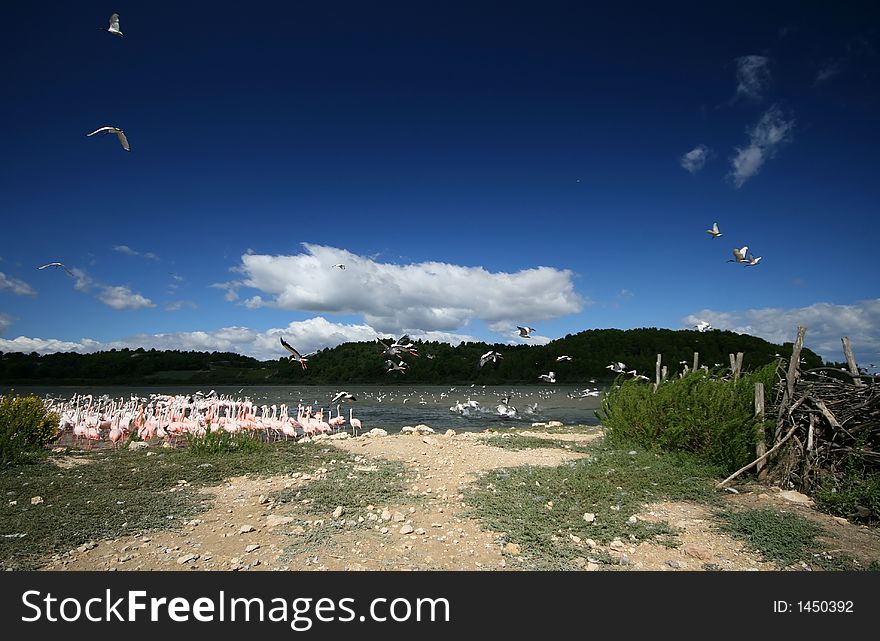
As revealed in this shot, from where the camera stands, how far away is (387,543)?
583 centimetres

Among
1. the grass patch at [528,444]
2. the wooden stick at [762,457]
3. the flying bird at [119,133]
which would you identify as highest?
the flying bird at [119,133]

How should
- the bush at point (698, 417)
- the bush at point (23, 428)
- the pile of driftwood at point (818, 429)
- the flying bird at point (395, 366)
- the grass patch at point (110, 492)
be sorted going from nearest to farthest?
the grass patch at point (110, 492)
the pile of driftwood at point (818, 429)
the bush at point (698, 417)
the bush at point (23, 428)
the flying bird at point (395, 366)

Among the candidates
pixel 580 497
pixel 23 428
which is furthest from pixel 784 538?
pixel 23 428

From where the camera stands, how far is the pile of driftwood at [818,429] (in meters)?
7.82

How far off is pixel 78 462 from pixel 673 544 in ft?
42.9

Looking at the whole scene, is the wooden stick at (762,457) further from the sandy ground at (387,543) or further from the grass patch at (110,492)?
the grass patch at (110,492)

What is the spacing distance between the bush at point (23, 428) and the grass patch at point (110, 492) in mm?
583

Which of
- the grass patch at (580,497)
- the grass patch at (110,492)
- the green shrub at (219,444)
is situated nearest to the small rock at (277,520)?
the grass patch at (110,492)

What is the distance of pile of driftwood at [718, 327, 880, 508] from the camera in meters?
7.82

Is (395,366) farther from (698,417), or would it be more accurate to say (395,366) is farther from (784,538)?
(784,538)

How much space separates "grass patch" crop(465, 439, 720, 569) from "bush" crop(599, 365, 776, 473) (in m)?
0.41

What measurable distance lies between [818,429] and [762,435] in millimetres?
850

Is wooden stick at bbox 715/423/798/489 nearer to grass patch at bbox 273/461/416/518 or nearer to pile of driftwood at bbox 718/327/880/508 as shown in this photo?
pile of driftwood at bbox 718/327/880/508
